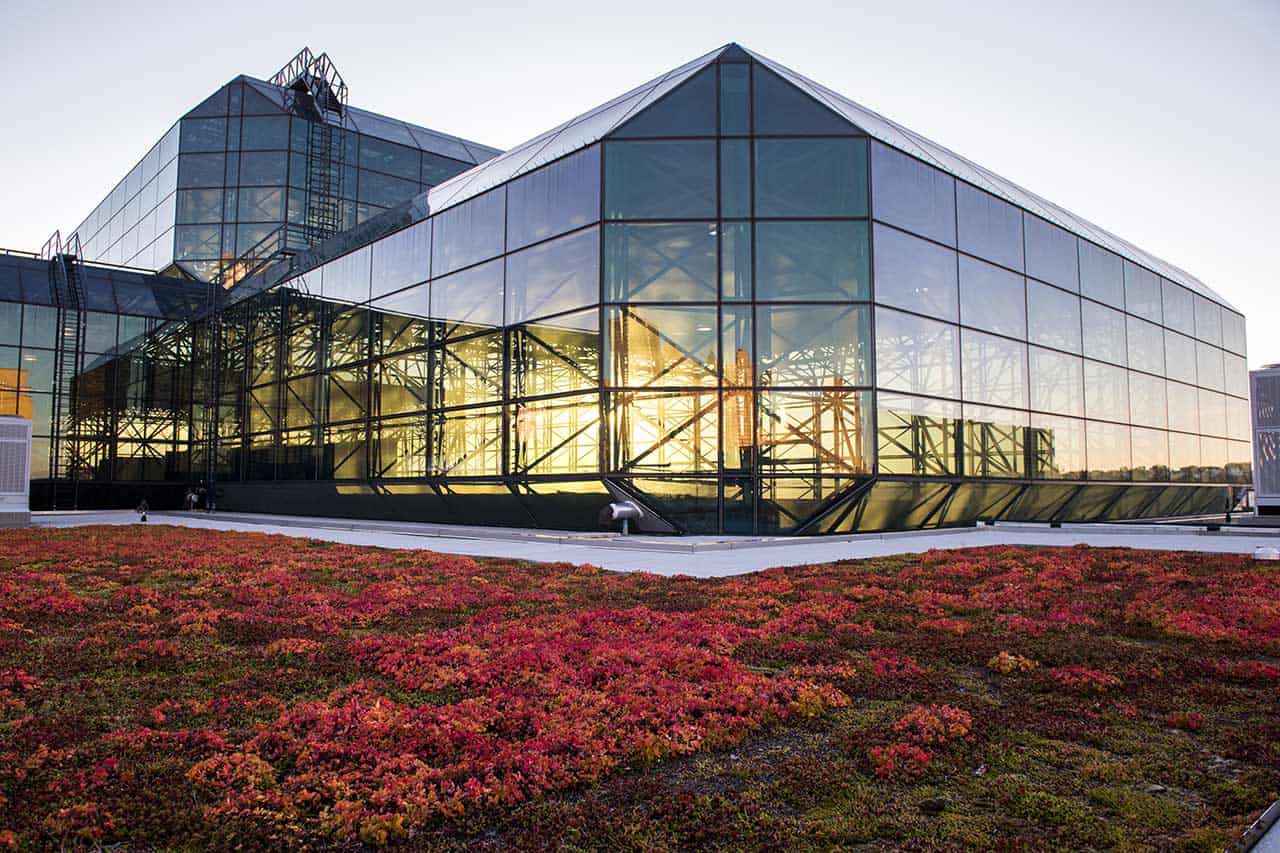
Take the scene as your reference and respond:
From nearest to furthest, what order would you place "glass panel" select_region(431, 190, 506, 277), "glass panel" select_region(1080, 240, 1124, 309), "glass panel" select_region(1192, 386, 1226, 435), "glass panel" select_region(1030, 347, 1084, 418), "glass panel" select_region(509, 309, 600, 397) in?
"glass panel" select_region(509, 309, 600, 397)
"glass panel" select_region(431, 190, 506, 277)
"glass panel" select_region(1030, 347, 1084, 418)
"glass panel" select_region(1080, 240, 1124, 309)
"glass panel" select_region(1192, 386, 1226, 435)

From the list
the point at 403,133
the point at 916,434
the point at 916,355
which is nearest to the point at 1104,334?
the point at 916,355

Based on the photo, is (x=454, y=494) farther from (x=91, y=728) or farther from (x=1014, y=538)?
(x=91, y=728)

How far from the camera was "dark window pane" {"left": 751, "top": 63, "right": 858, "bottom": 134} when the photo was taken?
22.7 m

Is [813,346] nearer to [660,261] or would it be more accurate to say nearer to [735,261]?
[735,261]

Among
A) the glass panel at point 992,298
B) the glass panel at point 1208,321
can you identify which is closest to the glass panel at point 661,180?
the glass panel at point 992,298

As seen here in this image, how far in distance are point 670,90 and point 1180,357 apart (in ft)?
94.5

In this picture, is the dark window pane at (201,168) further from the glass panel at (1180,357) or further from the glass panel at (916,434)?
the glass panel at (1180,357)

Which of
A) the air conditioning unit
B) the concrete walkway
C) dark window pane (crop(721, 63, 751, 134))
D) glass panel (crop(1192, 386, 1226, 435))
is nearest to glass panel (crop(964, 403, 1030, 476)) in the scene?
the concrete walkway

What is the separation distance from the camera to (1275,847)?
128 inches

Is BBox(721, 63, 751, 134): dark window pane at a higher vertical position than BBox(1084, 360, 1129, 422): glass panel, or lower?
higher

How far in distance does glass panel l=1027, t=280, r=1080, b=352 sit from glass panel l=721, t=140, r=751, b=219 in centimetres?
1237

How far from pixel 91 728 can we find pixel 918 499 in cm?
2154

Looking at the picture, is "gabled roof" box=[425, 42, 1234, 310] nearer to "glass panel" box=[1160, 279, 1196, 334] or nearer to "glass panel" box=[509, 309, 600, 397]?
"glass panel" box=[1160, 279, 1196, 334]

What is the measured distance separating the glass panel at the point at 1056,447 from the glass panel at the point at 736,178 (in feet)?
43.9
